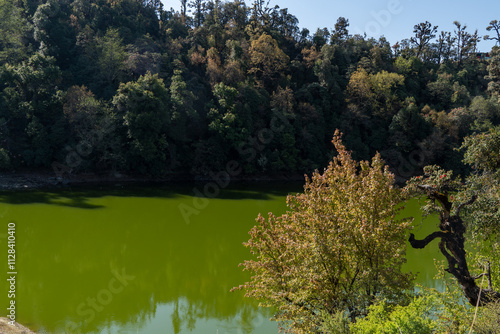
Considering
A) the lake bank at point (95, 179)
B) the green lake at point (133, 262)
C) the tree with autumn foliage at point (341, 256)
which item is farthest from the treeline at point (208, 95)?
the tree with autumn foliage at point (341, 256)

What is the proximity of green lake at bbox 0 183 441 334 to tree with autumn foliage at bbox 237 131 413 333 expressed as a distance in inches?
122

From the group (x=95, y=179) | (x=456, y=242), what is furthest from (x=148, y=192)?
(x=456, y=242)

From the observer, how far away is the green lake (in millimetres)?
10031

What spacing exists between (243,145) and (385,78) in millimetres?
16006

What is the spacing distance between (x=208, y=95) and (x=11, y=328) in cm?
2718

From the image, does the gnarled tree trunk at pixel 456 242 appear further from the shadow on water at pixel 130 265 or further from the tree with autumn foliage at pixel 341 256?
the shadow on water at pixel 130 265

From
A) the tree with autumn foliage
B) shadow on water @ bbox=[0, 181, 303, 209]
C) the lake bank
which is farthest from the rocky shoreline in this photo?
the lake bank

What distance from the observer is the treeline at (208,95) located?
27234 mm

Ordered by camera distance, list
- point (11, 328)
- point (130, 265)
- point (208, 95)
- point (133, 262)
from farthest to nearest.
Result: point (208, 95), point (133, 262), point (130, 265), point (11, 328)

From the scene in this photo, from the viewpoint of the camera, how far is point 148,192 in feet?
84.8

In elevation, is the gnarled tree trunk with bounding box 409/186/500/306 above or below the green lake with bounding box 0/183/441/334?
above

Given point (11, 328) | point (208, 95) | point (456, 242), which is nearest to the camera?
point (456, 242)

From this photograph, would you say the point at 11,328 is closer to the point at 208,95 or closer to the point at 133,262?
the point at 133,262

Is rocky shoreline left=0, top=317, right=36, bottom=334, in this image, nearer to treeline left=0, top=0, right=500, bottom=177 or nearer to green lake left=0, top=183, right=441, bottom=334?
green lake left=0, top=183, right=441, bottom=334
